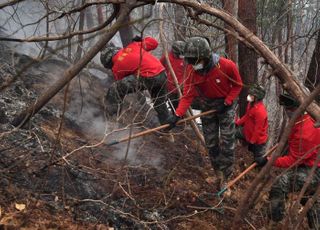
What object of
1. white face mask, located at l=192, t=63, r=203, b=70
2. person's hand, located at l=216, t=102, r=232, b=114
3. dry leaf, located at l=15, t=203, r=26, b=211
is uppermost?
white face mask, located at l=192, t=63, r=203, b=70

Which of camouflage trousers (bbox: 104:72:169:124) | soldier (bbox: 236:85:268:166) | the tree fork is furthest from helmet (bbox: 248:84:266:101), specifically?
the tree fork

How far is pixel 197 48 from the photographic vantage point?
5.23 m

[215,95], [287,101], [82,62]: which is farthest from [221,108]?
[82,62]

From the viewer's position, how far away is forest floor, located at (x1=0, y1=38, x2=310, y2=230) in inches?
173

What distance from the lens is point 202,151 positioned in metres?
7.65

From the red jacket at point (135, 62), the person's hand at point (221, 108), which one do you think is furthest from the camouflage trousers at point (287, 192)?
the red jacket at point (135, 62)

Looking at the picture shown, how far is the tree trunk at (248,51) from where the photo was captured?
7109 mm

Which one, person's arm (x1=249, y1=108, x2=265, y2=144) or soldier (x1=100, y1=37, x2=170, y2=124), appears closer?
person's arm (x1=249, y1=108, x2=265, y2=144)

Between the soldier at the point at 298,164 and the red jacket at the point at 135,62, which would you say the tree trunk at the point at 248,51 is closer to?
the red jacket at the point at 135,62

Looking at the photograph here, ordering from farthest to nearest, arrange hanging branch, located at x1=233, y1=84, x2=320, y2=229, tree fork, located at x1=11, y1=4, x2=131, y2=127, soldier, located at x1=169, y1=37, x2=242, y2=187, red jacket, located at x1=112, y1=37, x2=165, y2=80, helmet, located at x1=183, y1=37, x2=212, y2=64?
red jacket, located at x1=112, y1=37, x2=165, y2=80
soldier, located at x1=169, y1=37, x2=242, y2=187
helmet, located at x1=183, y1=37, x2=212, y2=64
tree fork, located at x1=11, y1=4, x2=131, y2=127
hanging branch, located at x1=233, y1=84, x2=320, y2=229

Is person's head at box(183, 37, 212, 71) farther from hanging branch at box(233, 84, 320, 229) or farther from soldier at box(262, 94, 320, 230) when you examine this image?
hanging branch at box(233, 84, 320, 229)

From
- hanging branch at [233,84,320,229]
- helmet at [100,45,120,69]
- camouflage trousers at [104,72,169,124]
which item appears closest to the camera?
hanging branch at [233,84,320,229]

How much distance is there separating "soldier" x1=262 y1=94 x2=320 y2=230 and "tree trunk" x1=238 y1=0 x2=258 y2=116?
2271 mm

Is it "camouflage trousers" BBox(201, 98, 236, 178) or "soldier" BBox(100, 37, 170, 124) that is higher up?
"soldier" BBox(100, 37, 170, 124)
